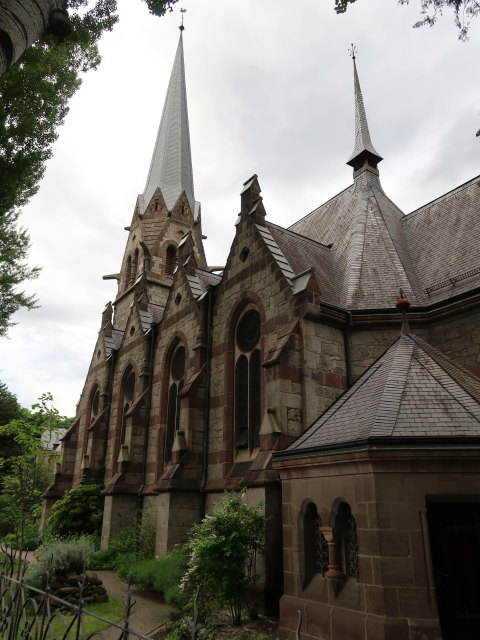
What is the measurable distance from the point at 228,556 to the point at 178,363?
31.8ft

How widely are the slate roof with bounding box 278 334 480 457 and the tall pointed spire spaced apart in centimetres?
2740

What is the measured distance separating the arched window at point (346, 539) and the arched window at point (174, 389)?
401 inches

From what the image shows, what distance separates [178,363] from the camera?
1870 cm

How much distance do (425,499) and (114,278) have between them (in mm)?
32658

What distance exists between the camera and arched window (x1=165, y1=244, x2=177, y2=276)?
1294 inches

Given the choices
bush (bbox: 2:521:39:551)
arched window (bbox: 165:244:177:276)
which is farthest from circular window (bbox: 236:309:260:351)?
arched window (bbox: 165:244:177:276)

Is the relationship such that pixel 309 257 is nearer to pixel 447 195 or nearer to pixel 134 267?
pixel 447 195

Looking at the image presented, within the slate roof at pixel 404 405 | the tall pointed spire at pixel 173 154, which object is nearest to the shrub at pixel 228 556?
the slate roof at pixel 404 405

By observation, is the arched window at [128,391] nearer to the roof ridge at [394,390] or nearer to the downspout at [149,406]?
the downspout at [149,406]

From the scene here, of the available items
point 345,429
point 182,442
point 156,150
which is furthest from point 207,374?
point 156,150

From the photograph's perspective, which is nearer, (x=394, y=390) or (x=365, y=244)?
(x=394, y=390)

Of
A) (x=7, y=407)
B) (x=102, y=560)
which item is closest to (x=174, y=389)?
(x=102, y=560)

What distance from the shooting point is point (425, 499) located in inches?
290

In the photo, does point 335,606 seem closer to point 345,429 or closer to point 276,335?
point 345,429
